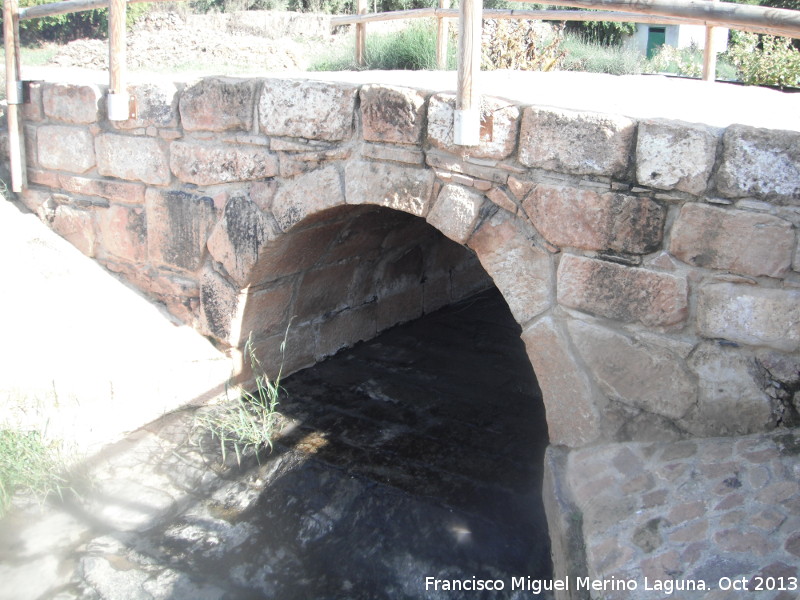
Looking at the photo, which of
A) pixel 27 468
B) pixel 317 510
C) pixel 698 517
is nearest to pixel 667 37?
pixel 317 510

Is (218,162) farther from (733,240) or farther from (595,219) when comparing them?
(733,240)

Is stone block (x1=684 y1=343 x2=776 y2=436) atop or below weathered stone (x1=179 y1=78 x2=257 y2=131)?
below

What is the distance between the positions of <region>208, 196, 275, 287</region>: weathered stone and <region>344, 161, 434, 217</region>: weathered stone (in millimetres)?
605

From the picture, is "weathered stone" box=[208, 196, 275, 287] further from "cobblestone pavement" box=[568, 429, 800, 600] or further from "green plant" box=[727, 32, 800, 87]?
"green plant" box=[727, 32, 800, 87]

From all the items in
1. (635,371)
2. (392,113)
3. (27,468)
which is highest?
(392,113)

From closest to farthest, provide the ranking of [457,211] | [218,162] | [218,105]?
[457,211] → [218,105] → [218,162]

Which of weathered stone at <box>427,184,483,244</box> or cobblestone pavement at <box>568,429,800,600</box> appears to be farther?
weathered stone at <box>427,184,483,244</box>

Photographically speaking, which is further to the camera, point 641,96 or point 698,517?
point 641,96

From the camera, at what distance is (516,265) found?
317 cm

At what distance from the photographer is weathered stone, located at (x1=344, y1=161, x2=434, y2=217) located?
341 centimetres

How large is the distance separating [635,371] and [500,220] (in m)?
0.82

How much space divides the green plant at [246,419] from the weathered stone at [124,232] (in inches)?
36.4

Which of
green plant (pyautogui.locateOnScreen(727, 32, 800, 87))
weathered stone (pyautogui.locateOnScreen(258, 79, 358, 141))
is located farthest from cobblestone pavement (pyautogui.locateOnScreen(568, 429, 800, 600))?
green plant (pyautogui.locateOnScreen(727, 32, 800, 87))

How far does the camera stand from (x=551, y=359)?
3137mm
